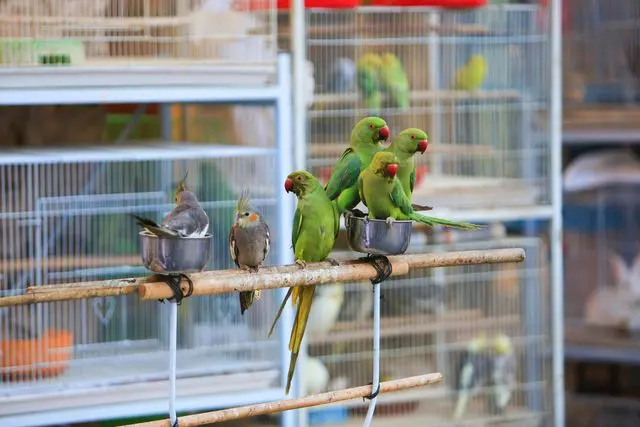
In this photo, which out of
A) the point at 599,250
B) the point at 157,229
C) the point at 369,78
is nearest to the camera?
the point at 157,229

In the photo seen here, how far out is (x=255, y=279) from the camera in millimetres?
1862

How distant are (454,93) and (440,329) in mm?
693

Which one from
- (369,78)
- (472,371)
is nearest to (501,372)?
(472,371)

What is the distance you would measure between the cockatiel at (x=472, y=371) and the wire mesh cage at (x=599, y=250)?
71cm

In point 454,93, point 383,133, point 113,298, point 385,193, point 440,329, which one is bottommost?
point 440,329

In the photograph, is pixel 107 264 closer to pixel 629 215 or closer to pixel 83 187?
pixel 83 187

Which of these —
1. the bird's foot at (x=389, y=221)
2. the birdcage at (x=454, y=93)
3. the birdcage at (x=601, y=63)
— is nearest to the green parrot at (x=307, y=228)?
the bird's foot at (x=389, y=221)

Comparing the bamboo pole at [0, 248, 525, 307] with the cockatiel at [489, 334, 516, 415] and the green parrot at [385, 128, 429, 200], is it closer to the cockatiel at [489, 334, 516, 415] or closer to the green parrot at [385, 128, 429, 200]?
the green parrot at [385, 128, 429, 200]

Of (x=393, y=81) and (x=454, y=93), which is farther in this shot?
(x=454, y=93)

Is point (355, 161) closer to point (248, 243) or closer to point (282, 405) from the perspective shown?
point (248, 243)

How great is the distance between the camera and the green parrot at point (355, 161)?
2.06 meters

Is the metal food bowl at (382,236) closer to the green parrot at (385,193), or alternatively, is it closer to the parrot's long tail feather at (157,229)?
the green parrot at (385,193)

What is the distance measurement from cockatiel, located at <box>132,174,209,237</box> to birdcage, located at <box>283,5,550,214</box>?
1.43m

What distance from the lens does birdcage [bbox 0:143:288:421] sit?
279 centimetres
